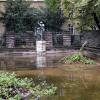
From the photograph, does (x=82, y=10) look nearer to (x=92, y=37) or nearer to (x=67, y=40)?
(x=92, y=37)

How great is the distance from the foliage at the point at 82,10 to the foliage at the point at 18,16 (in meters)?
8.56

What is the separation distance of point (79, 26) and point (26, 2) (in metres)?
9.66

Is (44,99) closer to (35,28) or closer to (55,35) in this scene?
(55,35)

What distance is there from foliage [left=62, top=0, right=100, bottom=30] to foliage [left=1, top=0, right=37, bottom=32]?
8.56 m

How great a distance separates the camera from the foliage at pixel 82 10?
77.9 feet

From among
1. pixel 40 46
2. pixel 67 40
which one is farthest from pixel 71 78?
pixel 67 40

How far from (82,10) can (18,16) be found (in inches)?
429

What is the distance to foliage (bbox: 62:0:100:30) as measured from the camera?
23753 millimetres

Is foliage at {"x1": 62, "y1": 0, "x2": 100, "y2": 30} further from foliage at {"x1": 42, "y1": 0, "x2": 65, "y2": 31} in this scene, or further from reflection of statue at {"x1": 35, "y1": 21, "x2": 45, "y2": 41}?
foliage at {"x1": 42, "y1": 0, "x2": 65, "y2": 31}

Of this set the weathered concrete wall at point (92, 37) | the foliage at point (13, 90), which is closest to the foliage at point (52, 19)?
the weathered concrete wall at point (92, 37)

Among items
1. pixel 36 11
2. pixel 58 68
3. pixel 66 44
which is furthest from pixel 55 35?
pixel 58 68

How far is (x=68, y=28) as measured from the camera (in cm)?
3916

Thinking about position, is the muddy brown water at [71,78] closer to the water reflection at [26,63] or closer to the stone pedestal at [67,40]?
the water reflection at [26,63]

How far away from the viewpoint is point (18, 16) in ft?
115
